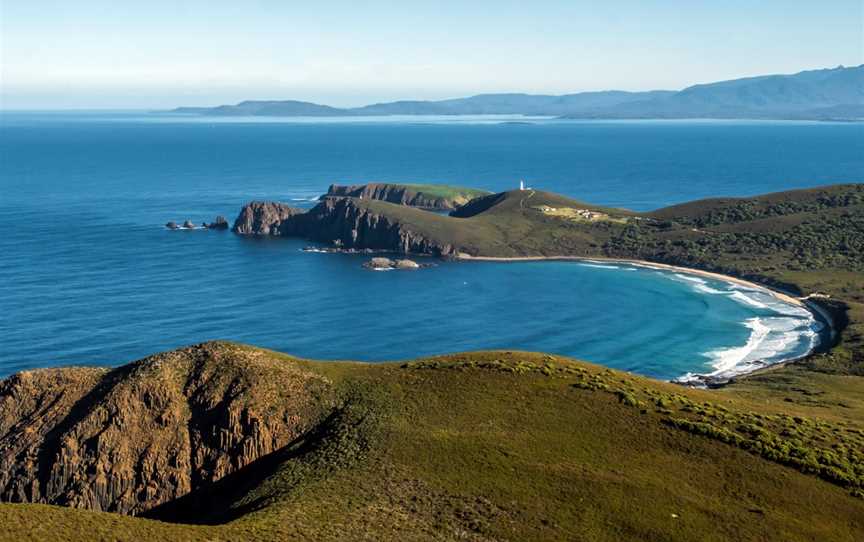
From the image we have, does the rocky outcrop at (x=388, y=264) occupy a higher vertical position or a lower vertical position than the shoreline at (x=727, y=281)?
higher

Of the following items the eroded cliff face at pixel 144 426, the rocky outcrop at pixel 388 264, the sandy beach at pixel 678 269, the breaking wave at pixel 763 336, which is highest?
the eroded cliff face at pixel 144 426

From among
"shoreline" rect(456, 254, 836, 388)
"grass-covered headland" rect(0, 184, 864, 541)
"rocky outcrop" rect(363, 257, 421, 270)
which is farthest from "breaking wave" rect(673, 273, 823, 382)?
"rocky outcrop" rect(363, 257, 421, 270)

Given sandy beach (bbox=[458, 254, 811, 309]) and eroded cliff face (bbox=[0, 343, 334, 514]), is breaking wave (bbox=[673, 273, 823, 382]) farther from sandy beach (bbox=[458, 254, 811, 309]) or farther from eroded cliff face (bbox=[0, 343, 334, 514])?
eroded cliff face (bbox=[0, 343, 334, 514])

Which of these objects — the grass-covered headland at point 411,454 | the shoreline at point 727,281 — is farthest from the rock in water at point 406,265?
the grass-covered headland at point 411,454

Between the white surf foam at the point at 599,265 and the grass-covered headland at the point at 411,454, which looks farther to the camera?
the white surf foam at the point at 599,265

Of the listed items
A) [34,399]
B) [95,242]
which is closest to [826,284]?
[34,399]

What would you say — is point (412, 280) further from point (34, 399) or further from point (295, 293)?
point (34, 399)

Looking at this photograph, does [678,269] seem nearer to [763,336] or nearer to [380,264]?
[763,336]

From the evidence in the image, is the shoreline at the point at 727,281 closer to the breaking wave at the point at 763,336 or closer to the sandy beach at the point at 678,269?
the sandy beach at the point at 678,269
